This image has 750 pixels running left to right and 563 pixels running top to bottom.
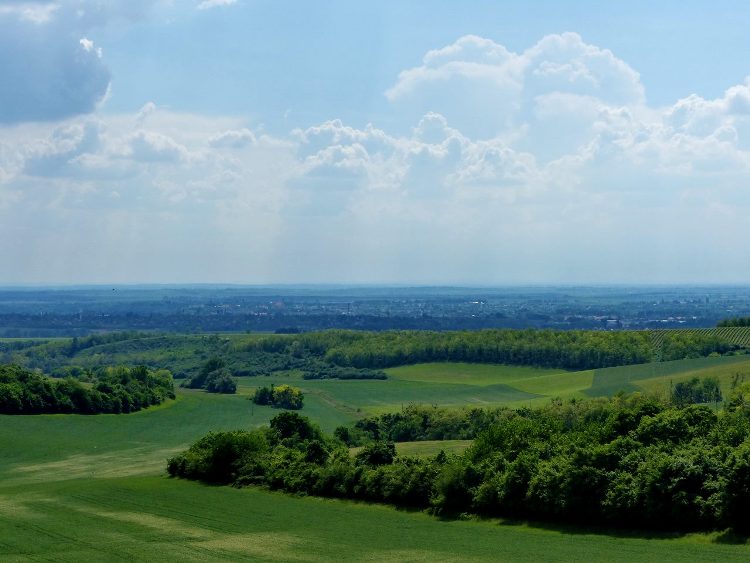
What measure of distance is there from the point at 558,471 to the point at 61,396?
258ft

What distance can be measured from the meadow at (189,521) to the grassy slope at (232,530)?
0.25 ft

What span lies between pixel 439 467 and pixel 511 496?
19.3ft

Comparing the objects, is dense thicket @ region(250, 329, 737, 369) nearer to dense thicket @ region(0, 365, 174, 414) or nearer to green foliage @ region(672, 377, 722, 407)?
green foliage @ region(672, 377, 722, 407)

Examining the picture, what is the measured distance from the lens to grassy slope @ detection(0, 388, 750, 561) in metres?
47.3

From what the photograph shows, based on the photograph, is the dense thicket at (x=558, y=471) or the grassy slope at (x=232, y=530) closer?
the grassy slope at (x=232, y=530)

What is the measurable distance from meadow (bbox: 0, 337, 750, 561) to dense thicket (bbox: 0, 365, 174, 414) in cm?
313

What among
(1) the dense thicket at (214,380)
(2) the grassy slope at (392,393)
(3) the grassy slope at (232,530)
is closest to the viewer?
(3) the grassy slope at (232,530)

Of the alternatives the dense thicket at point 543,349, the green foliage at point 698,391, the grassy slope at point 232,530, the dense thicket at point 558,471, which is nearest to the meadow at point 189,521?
the grassy slope at point 232,530

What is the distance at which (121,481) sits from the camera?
74.9 metres

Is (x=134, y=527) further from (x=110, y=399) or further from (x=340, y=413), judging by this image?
(x=340, y=413)

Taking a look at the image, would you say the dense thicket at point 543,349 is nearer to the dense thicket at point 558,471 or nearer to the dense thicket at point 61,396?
the dense thicket at point 61,396

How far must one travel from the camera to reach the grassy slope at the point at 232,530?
47.3m

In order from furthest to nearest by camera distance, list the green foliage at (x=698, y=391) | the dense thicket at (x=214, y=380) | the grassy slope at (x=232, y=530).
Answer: the dense thicket at (x=214, y=380)
the green foliage at (x=698, y=391)
the grassy slope at (x=232, y=530)

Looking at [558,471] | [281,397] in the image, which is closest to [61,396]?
[281,397]
